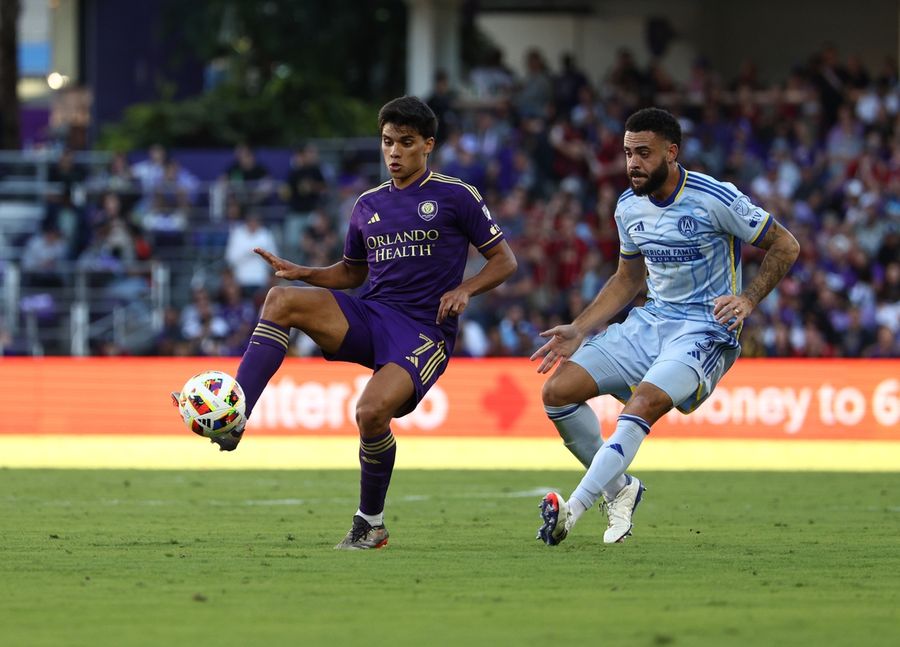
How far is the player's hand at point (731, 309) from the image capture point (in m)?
8.50

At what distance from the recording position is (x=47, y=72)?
40.5m

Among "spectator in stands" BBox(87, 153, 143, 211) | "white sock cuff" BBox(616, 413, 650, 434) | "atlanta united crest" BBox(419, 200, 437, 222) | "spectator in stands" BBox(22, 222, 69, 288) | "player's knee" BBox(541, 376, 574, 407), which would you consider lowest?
"spectator in stands" BBox(22, 222, 69, 288)

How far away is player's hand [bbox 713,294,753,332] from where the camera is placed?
27.9ft

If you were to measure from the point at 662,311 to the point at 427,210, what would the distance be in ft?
4.68

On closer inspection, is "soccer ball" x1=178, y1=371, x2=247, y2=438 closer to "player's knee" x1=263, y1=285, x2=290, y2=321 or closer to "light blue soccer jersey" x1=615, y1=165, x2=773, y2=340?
"player's knee" x1=263, y1=285, x2=290, y2=321

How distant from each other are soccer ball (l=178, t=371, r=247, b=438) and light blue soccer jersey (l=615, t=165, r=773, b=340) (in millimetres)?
2450

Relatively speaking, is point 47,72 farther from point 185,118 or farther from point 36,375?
point 36,375

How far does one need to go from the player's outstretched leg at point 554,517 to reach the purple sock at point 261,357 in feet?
4.97

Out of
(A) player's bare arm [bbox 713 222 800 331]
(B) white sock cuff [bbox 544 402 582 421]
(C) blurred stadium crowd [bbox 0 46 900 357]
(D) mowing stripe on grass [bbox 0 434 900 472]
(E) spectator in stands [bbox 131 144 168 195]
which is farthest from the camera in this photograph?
(E) spectator in stands [bbox 131 144 168 195]

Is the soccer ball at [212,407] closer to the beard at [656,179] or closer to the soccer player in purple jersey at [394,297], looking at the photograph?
the soccer player in purple jersey at [394,297]

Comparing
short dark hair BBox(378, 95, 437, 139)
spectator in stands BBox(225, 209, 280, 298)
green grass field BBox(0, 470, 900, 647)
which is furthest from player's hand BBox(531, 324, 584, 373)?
spectator in stands BBox(225, 209, 280, 298)

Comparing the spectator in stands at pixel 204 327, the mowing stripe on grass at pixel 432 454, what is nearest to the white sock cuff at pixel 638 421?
the mowing stripe on grass at pixel 432 454

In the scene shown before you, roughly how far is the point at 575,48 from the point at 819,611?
26269mm

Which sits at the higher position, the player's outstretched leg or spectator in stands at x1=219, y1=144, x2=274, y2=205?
spectator in stands at x1=219, y1=144, x2=274, y2=205
